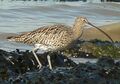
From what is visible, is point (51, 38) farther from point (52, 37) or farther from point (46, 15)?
point (46, 15)

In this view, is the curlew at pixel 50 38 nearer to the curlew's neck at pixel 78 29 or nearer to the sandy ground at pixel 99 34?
the curlew's neck at pixel 78 29

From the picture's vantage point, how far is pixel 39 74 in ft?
19.6

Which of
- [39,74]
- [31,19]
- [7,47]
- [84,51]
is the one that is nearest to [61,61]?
[39,74]

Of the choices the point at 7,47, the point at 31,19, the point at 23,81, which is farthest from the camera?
the point at 31,19

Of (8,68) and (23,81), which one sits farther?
(8,68)

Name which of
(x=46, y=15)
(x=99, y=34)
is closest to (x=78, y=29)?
(x=99, y=34)

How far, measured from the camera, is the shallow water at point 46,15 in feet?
50.6

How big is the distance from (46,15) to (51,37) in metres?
11.0

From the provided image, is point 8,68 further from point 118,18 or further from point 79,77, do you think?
point 118,18

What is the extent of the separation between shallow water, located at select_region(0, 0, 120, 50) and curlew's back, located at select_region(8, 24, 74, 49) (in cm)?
645

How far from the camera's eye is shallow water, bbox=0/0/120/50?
50.6 ft

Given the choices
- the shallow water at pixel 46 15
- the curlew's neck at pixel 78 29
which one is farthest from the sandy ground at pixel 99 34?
the curlew's neck at pixel 78 29

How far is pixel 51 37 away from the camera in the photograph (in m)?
7.36

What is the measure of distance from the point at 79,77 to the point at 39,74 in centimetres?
50
